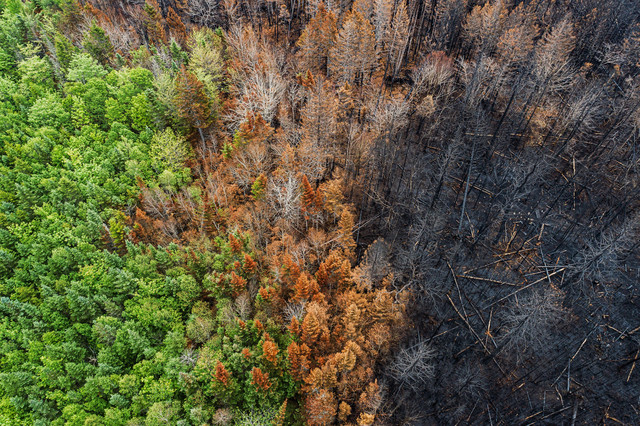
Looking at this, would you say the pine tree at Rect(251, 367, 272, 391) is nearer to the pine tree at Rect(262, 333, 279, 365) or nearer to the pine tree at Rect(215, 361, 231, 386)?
the pine tree at Rect(262, 333, 279, 365)

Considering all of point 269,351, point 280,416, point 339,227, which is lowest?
point 280,416

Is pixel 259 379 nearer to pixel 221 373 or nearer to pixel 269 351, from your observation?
pixel 269 351

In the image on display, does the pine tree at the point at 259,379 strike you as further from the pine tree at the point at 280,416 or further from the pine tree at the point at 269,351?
the pine tree at the point at 280,416

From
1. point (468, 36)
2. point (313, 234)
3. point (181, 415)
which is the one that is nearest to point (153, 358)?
point (181, 415)

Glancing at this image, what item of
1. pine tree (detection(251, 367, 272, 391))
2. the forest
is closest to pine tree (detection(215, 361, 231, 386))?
the forest

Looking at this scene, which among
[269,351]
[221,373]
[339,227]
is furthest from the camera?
[339,227]

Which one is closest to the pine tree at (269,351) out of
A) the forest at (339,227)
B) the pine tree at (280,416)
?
the forest at (339,227)

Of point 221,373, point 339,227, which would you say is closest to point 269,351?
point 221,373

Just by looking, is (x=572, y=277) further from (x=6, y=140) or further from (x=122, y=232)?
(x=6, y=140)

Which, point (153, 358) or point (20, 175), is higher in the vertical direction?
point (20, 175)
